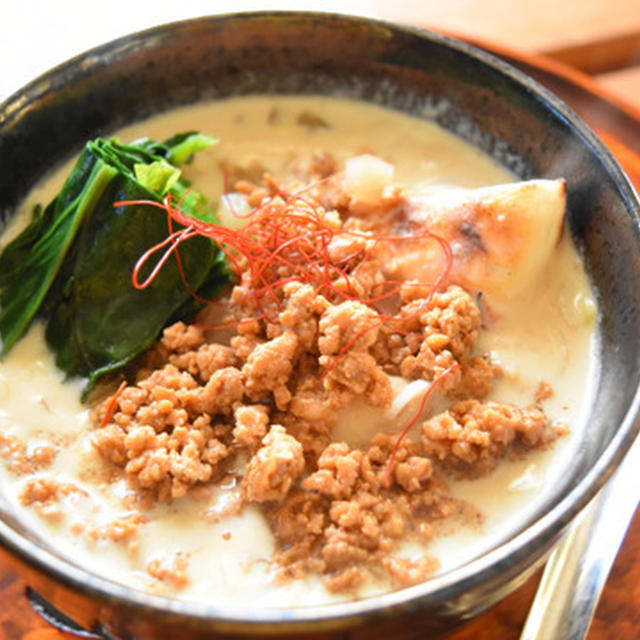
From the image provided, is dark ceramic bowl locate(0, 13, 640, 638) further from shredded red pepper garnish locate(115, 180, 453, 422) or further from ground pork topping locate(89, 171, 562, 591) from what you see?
shredded red pepper garnish locate(115, 180, 453, 422)

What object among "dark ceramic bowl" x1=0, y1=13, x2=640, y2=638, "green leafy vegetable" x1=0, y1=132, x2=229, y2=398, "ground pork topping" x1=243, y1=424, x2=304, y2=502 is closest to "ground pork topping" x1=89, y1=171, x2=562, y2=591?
"ground pork topping" x1=243, y1=424, x2=304, y2=502

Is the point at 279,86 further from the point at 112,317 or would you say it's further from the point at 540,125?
the point at 112,317

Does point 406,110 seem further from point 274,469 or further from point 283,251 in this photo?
point 274,469

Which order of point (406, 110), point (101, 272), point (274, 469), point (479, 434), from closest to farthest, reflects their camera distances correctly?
1. point (274, 469)
2. point (479, 434)
3. point (101, 272)
4. point (406, 110)

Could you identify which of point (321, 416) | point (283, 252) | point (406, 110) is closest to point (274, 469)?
point (321, 416)

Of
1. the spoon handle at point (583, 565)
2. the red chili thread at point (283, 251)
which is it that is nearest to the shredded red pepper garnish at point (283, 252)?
the red chili thread at point (283, 251)

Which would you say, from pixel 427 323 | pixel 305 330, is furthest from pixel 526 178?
pixel 305 330

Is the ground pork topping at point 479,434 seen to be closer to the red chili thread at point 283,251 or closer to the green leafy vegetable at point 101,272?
the red chili thread at point 283,251
